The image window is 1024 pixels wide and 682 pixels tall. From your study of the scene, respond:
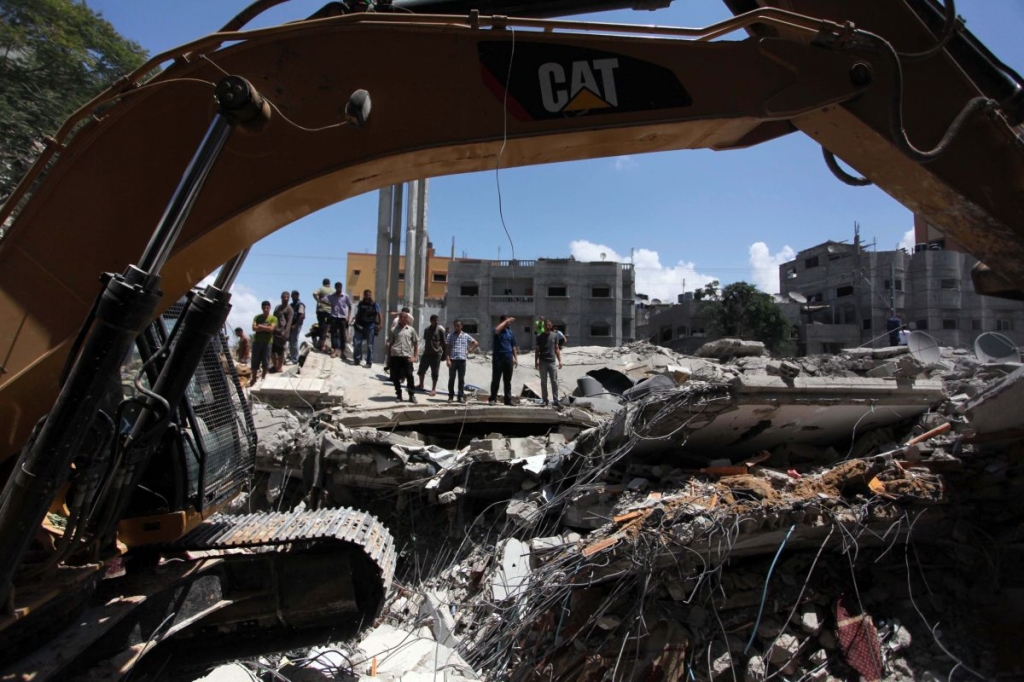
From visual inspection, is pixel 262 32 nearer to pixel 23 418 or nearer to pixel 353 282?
pixel 23 418

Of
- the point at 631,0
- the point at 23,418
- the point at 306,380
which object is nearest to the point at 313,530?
the point at 23,418

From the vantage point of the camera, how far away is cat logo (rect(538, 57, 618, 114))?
2371 mm

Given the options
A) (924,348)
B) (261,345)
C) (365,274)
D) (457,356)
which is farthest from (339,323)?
(365,274)

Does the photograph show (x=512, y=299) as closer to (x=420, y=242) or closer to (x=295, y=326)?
(x=420, y=242)

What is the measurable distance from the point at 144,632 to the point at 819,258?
189 ft

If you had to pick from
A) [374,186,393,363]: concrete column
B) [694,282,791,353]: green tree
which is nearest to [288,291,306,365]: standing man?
[374,186,393,363]: concrete column

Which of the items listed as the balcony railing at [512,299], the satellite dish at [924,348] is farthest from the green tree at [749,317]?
the satellite dish at [924,348]

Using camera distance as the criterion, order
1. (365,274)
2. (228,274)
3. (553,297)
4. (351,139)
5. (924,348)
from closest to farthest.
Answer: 1. (351,139)
2. (228,274)
3. (924,348)
4. (553,297)
5. (365,274)

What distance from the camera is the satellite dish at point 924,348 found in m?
10.3

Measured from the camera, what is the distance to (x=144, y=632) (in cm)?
324

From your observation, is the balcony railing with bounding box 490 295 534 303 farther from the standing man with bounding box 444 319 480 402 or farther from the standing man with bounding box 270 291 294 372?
the standing man with bounding box 444 319 480 402

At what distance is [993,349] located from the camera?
8.88 metres

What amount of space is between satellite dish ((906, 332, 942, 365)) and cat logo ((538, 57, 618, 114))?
32.9 ft

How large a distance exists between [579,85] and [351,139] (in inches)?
34.3
